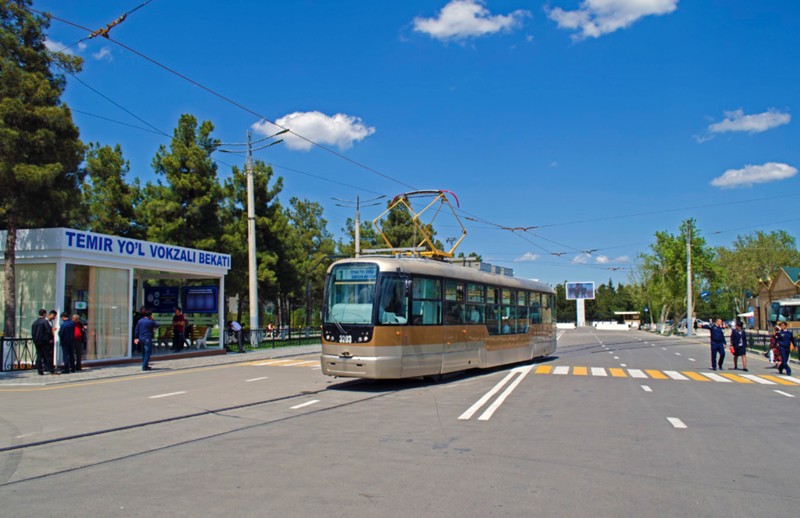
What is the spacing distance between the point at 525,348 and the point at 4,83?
18885mm

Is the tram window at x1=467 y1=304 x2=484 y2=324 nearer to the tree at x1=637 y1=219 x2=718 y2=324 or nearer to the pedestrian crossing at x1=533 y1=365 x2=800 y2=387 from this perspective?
the pedestrian crossing at x1=533 y1=365 x2=800 y2=387

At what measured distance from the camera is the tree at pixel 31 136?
19719 mm

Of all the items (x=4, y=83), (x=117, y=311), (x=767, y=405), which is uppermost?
(x=4, y=83)

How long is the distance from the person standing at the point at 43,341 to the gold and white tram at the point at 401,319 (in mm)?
8773

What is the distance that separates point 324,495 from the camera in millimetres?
6297

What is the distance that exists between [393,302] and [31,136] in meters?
13.5

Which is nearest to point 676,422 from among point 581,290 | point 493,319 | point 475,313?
point 475,313

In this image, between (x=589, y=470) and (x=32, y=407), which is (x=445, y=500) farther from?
(x=32, y=407)

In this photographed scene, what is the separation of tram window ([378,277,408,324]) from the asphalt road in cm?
169

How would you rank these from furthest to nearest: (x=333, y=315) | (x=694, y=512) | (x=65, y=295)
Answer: (x=65, y=295) < (x=333, y=315) < (x=694, y=512)

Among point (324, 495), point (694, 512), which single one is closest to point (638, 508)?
point (694, 512)

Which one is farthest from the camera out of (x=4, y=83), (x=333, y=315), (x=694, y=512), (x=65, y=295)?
(x=65, y=295)

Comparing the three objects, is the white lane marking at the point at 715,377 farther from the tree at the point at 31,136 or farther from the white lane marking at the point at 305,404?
the tree at the point at 31,136

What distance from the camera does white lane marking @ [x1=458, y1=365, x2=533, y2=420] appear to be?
11.5m
